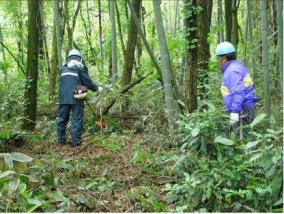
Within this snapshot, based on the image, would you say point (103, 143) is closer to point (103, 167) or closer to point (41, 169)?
point (103, 167)

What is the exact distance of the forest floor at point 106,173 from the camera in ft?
14.6

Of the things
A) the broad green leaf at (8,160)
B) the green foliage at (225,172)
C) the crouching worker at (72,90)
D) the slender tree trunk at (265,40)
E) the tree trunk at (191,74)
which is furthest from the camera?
the crouching worker at (72,90)

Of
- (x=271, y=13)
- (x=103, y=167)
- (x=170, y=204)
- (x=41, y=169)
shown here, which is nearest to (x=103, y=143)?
(x=103, y=167)

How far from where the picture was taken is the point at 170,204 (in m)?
4.40

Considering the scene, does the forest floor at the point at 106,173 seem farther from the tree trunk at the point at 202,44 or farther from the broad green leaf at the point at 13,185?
the tree trunk at the point at 202,44

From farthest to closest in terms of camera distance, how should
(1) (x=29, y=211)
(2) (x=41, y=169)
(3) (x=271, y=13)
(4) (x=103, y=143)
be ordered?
(3) (x=271, y=13)
(4) (x=103, y=143)
(2) (x=41, y=169)
(1) (x=29, y=211)

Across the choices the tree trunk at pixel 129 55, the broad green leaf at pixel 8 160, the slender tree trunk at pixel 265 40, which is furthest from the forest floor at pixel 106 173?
the tree trunk at pixel 129 55

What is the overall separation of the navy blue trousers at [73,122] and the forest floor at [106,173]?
176mm

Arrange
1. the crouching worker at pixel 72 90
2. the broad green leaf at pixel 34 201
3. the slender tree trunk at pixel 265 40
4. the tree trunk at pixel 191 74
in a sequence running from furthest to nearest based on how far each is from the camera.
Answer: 1. the crouching worker at pixel 72 90
2. the tree trunk at pixel 191 74
3. the slender tree trunk at pixel 265 40
4. the broad green leaf at pixel 34 201

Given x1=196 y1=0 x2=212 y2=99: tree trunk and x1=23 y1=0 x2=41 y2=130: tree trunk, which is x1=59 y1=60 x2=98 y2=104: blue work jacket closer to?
x1=23 y1=0 x2=41 y2=130: tree trunk

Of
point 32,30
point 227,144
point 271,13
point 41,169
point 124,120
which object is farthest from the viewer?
point 271,13

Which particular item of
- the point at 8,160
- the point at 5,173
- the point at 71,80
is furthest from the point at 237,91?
the point at 71,80

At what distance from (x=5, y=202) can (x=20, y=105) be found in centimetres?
603

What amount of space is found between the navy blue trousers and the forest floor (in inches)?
6.9
